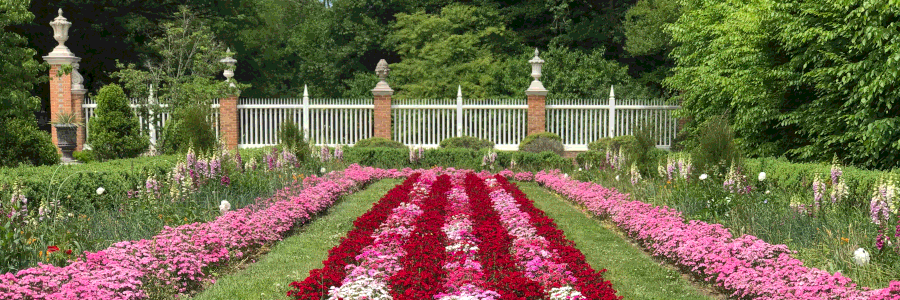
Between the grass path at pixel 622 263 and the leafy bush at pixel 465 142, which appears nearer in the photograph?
the grass path at pixel 622 263

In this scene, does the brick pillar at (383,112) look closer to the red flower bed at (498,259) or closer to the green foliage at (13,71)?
the green foliage at (13,71)

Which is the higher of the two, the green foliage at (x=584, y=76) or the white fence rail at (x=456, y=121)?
the green foliage at (x=584, y=76)

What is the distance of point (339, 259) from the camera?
574 centimetres

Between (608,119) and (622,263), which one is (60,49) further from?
(622,263)

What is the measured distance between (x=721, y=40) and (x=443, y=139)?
670cm

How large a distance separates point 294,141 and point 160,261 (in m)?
7.97

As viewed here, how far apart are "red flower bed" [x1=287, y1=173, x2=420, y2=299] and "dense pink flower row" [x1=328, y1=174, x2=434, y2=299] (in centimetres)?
6

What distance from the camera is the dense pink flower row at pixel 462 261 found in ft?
16.2

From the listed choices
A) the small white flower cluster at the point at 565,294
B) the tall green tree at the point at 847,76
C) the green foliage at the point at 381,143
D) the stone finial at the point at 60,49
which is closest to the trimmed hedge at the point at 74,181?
the small white flower cluster at the point at 565,294

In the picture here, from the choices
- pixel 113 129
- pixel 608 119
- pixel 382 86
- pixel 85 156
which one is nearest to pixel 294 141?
pixel 113 129

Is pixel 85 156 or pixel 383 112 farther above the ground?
pixel 383 112

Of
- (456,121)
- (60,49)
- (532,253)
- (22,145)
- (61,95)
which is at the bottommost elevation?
(532,253)

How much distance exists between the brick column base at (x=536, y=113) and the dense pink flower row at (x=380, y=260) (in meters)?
10.7

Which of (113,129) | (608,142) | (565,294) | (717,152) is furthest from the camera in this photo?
(608,142)
